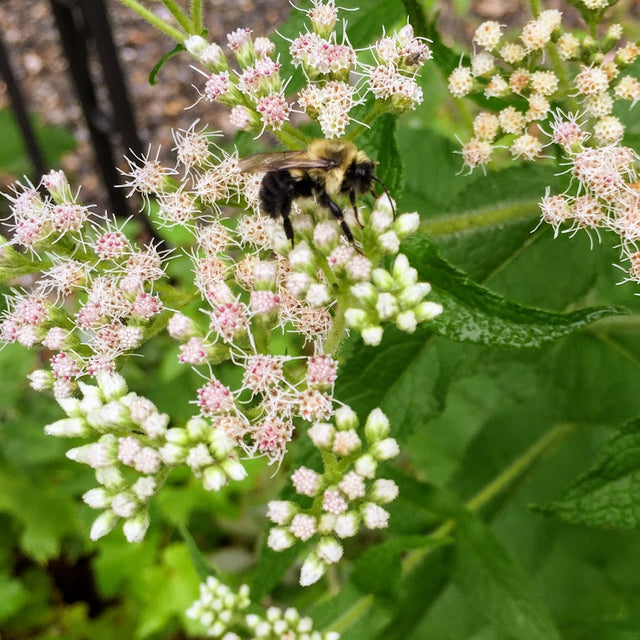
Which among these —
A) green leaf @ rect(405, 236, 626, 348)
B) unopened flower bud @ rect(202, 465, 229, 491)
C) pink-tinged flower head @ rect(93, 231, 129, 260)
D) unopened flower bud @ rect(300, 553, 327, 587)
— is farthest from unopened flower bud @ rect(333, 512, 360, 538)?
pink-tinged flower head @ rect(93, 231, 129, 260)

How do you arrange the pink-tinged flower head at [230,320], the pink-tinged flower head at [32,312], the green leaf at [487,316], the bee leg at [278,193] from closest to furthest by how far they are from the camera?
the green leaf at [487,316] < the pink-tinged flower head at [230,320] < the bee leg at [278,193] < the pink-tinged flower head at [32,312]

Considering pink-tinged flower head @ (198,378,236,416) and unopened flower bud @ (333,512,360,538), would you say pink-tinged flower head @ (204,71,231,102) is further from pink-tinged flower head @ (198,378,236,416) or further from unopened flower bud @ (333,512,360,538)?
unopened flower bud @ (333,512,360,538)

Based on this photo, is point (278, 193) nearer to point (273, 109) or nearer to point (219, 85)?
point (273, 109)

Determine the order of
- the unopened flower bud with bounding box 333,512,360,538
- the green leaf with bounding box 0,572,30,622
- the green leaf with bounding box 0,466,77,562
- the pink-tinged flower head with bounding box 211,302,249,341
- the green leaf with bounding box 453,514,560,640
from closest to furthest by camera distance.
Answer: the unopened flower bud with bounding box 333,512,360,538 < the pink-tinged flower head with bounding box 211,302,249,341 < the green leaf with bounding box 453,514,560,640 < the green leaf with bounding box 0,572,30,622 < the green leaf with bounding box 0,466,77,562

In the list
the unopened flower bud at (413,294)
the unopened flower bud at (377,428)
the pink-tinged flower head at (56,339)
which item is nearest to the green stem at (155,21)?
the pink-tinged flower head at (56,339)

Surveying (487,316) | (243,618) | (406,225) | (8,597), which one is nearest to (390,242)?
(406,225)

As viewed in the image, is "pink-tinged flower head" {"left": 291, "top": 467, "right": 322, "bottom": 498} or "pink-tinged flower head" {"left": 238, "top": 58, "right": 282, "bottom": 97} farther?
"pink-tinged flower head" {"left": 238, "top": 58, "right": 282, "bottom": 97}

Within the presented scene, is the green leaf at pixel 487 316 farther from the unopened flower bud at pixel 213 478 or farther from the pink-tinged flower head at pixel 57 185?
the pink-tinged flower head at pixel 57 185
